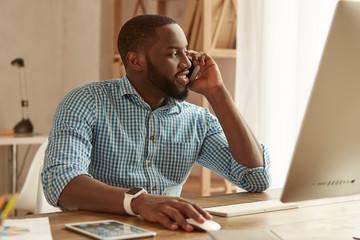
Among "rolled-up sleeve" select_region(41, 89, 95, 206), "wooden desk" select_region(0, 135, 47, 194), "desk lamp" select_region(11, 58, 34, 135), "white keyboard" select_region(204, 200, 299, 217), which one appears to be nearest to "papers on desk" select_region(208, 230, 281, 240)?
"white keyboard" select_region(204, 200, 299, 217)

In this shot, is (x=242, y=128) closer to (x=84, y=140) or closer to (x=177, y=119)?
(x=177, y=119)

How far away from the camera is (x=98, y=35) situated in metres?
3.76

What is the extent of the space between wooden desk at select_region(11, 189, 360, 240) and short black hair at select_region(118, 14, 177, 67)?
57 centimetres

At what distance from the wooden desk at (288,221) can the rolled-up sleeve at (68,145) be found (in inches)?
5.2

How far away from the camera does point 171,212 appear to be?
3.43 ft

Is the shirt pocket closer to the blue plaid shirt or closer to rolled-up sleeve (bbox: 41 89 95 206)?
the blue plaid shirt

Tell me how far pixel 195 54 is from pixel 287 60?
0.73m

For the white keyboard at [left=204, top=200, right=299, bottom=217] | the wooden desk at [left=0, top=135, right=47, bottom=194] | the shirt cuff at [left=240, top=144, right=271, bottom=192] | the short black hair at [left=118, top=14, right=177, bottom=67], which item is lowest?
the wooden desk at [left=0, top=135, right=47, bottom=194]

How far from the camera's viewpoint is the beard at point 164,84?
5.37ft

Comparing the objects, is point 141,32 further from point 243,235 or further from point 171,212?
point 243,235

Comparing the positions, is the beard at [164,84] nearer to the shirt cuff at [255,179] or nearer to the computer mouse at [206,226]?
the shirt cuff at [255,179]

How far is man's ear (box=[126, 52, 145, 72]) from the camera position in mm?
1689

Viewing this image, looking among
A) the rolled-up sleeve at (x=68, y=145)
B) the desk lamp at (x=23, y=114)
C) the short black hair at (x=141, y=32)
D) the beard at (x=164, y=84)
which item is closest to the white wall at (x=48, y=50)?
the desk lamp at (x=23, y=114)

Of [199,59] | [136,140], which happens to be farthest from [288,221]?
[199,59]
